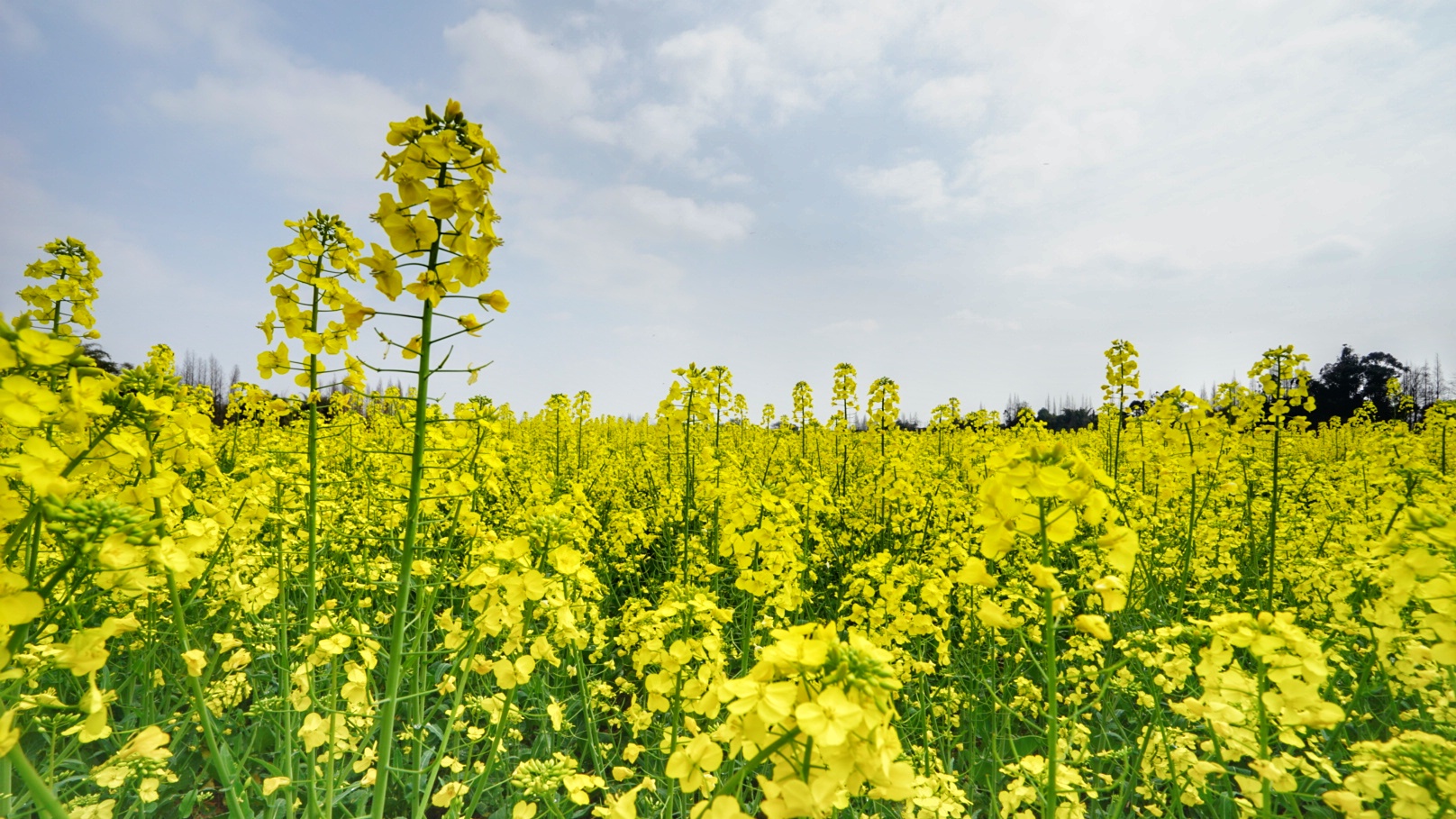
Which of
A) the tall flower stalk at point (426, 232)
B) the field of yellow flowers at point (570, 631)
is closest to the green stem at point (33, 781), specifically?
the field of yellow flowers at point (570, 631)

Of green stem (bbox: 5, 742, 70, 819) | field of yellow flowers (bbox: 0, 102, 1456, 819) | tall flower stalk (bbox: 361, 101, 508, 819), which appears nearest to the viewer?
green stem (bbox: 5, 742, 70, 819)

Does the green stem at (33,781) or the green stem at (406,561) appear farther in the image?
the green stem at (406,561)

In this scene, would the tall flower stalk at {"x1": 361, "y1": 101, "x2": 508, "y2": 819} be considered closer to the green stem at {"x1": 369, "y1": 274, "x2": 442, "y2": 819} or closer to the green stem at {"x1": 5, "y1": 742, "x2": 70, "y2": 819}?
the green stem at {"x1": 369, "y1": 274, "x2": 442, "y2": 819}

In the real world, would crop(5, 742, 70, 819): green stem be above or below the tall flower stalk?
below

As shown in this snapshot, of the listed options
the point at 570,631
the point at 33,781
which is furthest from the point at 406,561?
the point at 33,781

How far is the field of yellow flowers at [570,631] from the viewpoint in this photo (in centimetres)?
107

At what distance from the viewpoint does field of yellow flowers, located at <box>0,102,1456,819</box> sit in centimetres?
107

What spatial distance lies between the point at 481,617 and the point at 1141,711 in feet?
13.4

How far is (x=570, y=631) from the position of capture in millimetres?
1717

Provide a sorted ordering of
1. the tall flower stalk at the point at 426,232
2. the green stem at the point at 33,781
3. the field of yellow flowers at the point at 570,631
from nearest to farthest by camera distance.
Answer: the green stem at the point at 33,781
the field of yellow flowers at the point at 570,631
the tall flower stalk at the point at 426,232

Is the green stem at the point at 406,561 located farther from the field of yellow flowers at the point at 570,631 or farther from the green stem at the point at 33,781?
the green stem at the point at 33,781

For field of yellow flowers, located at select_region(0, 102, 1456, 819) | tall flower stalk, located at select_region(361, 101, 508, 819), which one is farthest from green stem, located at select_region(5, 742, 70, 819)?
A: tall flower stalk, located at select_region(361, 101, 508, 819)

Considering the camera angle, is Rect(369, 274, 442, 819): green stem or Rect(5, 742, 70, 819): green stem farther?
Rect(369, 274, 442, 819): green stem

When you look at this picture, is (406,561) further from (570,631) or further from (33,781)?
(33,781)
